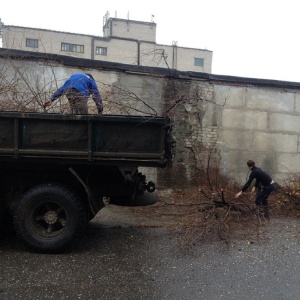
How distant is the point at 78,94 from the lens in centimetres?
579

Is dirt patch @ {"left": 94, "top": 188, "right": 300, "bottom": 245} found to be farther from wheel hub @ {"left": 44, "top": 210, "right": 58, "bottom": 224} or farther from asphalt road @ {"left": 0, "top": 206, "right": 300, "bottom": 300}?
wheel hub @ {"left": 44, "top": 210, "right": 58, "bottom": 224}

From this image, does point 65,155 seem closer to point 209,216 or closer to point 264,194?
point 209,216

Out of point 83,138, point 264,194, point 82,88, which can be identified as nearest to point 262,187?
point 264,194

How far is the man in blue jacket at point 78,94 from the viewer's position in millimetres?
5750

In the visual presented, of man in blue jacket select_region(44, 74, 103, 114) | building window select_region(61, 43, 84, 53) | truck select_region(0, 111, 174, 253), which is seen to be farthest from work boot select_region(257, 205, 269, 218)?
building window select_region(61, 43, 84, 53)

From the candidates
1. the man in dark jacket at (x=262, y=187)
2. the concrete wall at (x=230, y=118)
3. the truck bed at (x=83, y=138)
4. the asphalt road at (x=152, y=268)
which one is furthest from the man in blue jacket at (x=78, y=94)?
the concrete wall at (x=230, y=118)

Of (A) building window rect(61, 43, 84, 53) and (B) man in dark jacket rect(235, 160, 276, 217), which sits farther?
(A) building window rect(61, 43, 84, 53)

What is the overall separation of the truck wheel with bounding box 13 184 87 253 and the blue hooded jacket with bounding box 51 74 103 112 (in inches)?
60.5

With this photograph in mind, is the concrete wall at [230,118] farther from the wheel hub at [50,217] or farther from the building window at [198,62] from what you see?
the building window at [198,62]

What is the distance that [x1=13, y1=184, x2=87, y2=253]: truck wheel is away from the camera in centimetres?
493

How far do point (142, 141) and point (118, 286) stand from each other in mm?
1825

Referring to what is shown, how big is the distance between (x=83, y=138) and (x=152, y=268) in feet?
6.06

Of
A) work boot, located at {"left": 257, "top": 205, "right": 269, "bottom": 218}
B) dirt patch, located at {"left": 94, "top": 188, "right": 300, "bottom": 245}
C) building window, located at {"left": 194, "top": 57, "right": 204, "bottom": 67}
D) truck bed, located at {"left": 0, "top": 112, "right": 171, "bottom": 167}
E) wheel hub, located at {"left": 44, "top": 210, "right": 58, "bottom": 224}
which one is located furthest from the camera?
building window, located at {"left": 194, "top": 57, "right": 204, "bottom": 67}

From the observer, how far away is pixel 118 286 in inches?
158
